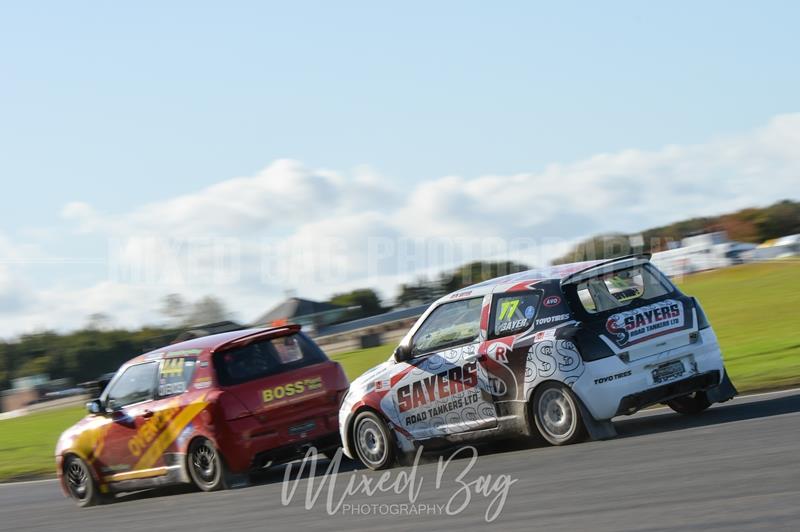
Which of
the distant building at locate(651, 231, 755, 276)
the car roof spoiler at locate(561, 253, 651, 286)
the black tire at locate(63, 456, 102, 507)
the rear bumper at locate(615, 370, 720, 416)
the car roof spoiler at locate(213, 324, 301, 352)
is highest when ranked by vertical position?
the distant building at locate(651, 231, 755, 276)

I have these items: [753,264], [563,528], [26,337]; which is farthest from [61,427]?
[26,337]

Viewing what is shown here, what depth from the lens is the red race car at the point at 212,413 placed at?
12508 millimetres

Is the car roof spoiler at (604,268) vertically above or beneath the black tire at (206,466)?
above

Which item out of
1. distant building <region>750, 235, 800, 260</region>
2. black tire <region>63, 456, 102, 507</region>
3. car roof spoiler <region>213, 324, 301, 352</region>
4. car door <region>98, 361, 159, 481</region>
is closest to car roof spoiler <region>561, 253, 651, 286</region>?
car roof spoiler <region>213, 324, 301, 352</region>

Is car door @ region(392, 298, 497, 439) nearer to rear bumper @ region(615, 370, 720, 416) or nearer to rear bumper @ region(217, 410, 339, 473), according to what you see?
rear bumper @ region(615, 370, 720, 416)

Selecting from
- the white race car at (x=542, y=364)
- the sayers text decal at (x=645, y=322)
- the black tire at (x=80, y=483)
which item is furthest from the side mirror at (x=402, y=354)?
the black tire at (x=80, y=483)

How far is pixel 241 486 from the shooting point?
Answer: 41.2 feet

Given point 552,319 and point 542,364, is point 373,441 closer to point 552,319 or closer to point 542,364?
point 542,364

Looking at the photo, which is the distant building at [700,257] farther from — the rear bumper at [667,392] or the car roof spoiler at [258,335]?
the rear bumper at [667,392]

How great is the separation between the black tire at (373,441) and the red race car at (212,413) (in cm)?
94

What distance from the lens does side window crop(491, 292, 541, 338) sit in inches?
436

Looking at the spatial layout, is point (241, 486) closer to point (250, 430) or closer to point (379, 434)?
point (250, 430)

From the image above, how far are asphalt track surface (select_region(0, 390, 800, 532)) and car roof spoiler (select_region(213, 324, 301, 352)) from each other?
5.10 ft

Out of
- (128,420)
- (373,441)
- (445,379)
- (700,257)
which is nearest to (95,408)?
(128,420)
